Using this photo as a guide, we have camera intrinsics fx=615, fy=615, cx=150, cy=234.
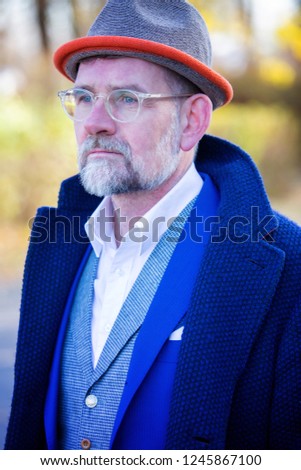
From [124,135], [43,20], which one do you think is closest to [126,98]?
[124,135]

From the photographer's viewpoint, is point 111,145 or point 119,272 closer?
point 111,145

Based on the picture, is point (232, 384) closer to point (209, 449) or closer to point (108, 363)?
point (209, 449)

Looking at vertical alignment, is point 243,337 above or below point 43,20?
below

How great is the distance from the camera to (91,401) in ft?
6.75

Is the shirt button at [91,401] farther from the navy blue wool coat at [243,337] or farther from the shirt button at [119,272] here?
the shirt button at [119,272]

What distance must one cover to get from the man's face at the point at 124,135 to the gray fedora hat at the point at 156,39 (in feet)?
0.18

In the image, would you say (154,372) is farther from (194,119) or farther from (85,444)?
(194,119)

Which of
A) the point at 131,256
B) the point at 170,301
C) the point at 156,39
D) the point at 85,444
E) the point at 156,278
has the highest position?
the point at 156,39

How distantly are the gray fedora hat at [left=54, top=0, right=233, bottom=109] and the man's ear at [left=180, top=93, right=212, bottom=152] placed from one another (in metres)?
0.05

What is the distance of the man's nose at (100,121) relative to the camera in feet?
6.96

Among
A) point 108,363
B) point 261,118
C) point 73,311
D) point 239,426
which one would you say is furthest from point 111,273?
point 261,118

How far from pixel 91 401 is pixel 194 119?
108 centimetres

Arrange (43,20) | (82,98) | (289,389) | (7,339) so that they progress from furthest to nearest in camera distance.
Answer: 1. (43,20)
2. (7,339)
3. (82,98)
4. (289,389)

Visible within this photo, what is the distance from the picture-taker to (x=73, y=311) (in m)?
2.33
